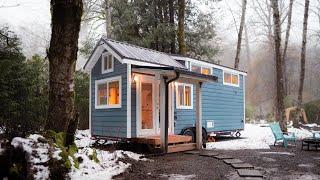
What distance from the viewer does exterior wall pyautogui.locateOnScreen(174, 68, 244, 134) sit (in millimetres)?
12570

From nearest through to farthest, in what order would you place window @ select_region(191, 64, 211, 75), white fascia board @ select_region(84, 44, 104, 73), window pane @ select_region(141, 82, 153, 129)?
1. window pane @ select_region(141, 82, 153, 129)
2. white fascia board @ select_region(84, 44, 104, 73)
3. window @ select_region(191, 64, 211, 75)

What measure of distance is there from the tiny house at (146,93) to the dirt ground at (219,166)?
5.76ft

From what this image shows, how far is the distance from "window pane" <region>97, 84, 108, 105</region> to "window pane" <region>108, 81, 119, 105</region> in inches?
13.5

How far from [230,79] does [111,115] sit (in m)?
6.40

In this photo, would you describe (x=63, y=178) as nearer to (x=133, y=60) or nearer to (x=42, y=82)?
(x=133, y=60)

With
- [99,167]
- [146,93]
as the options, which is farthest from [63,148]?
[146,93]

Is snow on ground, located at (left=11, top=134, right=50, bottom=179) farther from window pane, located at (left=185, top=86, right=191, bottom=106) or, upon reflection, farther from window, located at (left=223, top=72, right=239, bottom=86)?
window, located at (left=223, top=72, right=239, bottom=86)

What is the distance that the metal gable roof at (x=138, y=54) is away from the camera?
1053 cm

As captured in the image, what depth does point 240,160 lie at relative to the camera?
8188 mm

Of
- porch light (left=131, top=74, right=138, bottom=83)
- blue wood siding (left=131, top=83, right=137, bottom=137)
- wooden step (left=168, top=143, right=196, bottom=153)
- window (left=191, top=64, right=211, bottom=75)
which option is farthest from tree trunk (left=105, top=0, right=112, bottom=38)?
wooden step (left=168, top=143, right=196, bottom=153)

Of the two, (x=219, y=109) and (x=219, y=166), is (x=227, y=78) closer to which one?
(x=219, y=109)

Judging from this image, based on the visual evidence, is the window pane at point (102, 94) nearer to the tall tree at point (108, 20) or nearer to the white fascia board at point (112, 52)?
the white fascia board at point (112, 52)

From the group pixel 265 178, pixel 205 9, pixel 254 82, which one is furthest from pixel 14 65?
pixel 254 82

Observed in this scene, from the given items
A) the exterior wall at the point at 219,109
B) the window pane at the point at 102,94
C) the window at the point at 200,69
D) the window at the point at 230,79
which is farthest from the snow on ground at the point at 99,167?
the window at the point at 230,79
